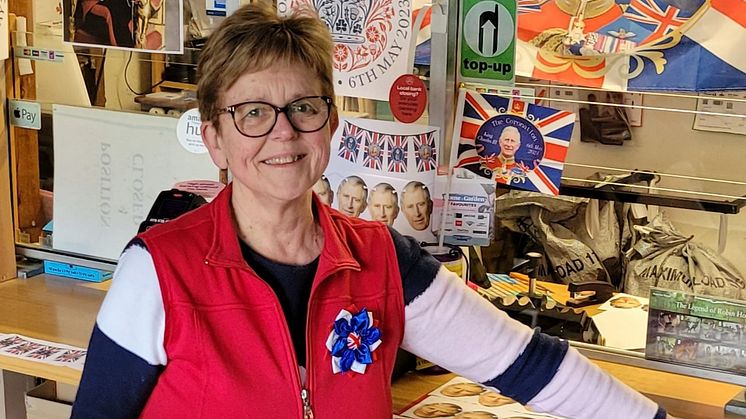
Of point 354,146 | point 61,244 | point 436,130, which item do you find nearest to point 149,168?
point 61,244

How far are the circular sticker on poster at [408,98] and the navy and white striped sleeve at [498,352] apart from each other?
20.3 inches

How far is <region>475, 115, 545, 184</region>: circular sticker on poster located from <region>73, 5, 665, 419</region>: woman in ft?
1.77

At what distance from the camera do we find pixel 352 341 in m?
1.55

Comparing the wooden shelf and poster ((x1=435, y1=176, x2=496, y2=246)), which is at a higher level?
the wooden shelf

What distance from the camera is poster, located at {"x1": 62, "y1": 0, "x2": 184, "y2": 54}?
7.68 feet

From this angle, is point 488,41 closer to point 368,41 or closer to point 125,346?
point 368,41

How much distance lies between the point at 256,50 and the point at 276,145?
13 cm

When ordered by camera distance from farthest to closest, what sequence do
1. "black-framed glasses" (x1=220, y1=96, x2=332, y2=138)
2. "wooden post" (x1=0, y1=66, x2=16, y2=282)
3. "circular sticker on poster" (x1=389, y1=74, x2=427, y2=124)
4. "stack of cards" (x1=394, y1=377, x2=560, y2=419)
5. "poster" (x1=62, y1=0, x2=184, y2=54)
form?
"wooden post" (x1=0, y1=66, x2=16, y2=282) < "poster" (x1=62, y1=0, x2=184, y2=54) < "circular sticker on poster" (x1=389, y1=74, x2=427, y2=124) < "stack of cards" (x1=394, y1=377, x2=560, y2=419) < "black-framed glasses" (x1=220, y1=96, x2=332, y2=138)

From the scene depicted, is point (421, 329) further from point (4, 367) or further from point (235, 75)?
point (4, 367)

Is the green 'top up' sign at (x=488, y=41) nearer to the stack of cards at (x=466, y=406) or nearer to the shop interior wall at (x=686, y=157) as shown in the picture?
the shop interior wall at (x=686, y=157)

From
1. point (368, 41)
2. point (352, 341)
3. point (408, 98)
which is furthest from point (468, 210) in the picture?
point (352, 341)

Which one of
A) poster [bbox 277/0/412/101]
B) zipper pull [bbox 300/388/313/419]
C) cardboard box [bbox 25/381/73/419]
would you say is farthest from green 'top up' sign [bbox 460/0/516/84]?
cardboard box [bbox 25/381/73/419]

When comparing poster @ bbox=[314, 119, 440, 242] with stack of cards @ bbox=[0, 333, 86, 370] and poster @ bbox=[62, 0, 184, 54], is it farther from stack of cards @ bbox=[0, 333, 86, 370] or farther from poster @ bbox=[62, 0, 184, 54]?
stack of cards @ bbox=[0, 333, 86, 370]

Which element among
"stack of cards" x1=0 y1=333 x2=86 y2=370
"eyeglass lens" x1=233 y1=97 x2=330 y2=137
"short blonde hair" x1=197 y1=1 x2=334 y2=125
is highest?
"short blonde hair" x1=197 y1=1 x2=334 y2=125
